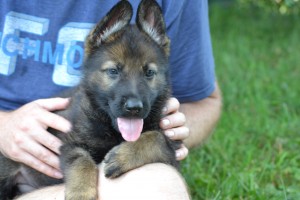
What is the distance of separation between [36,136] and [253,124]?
9.39ft

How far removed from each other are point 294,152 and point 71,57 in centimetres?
230

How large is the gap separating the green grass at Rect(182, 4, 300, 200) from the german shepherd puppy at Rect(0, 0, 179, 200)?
3.25 feet

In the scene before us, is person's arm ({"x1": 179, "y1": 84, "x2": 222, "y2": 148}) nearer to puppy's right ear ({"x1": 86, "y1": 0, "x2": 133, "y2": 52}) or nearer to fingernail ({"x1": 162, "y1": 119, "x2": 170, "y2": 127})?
fingernail ({"x1": 162, "y1": 119, "x2": 170, "y2": 127})

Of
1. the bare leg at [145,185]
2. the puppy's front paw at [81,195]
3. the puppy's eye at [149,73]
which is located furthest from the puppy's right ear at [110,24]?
the puppy's front paw at [81,195]

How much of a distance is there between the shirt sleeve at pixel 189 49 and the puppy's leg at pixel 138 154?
33.3 inches

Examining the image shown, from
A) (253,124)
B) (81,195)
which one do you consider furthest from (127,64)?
(253,124)

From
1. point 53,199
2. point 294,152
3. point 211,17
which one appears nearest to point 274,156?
point 294,152

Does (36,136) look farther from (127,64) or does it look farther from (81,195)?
(127,64)

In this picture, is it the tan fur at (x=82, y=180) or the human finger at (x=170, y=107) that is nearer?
the tan fur at (x=82, y=180)

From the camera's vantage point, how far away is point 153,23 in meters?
3.52

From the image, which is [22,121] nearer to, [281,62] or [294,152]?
[294,152]

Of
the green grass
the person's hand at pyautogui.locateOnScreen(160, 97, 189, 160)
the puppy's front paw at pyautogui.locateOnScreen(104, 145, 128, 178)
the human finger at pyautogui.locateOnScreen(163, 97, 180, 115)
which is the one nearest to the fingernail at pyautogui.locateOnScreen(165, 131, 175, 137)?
the person's hand at pyautogui.locateOnScreen(160, 97, 189, 160)

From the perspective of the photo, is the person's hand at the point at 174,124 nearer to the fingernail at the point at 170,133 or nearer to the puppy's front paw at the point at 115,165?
the fingernail at the point at 170,133

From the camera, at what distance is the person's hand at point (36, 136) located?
3445 millimetres
